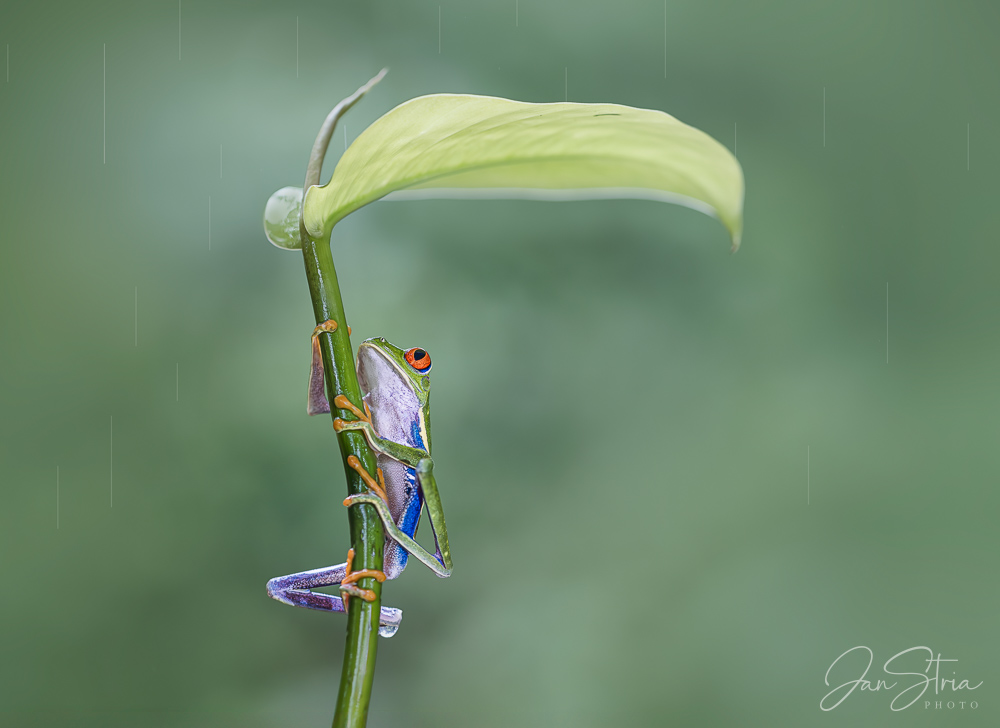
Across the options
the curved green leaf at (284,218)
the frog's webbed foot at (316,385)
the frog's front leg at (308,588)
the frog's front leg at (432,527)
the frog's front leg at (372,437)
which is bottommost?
the frog's front leg at (308,588)

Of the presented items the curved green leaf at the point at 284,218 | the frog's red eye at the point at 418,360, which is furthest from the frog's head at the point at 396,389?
the curved green leaf at the point at 284,218

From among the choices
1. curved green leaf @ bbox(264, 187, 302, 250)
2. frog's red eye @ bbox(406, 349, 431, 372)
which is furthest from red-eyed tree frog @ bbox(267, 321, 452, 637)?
curved green leaf @ bbox(264, 187, 302, 250)

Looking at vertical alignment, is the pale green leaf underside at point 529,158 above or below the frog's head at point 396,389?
above

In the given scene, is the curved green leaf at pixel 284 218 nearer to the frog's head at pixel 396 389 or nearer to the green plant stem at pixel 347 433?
the green plant stem at pixel 347 433

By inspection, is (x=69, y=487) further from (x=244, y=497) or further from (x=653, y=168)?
(x=653, y=168)

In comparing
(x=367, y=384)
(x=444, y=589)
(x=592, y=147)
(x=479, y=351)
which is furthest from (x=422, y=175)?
(x=444, y=589)
